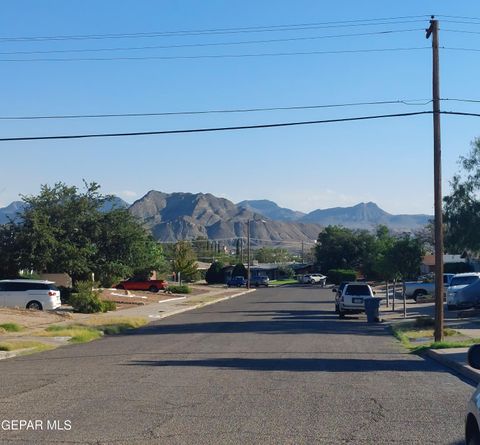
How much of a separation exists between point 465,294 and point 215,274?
3176 inches

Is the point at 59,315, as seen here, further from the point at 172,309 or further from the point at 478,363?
the point at 478,363

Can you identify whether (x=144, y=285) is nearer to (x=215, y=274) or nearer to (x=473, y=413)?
(x=215, y=274)

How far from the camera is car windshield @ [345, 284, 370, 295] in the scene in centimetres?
4022

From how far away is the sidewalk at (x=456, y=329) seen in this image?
55.6ft

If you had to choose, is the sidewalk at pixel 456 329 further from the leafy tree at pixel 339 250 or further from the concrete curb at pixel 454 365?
the leafy tree at pixel 339 250

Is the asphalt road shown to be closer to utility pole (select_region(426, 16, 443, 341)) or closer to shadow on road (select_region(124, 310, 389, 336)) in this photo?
utility pole (select_region(426, 16, 443, 341))

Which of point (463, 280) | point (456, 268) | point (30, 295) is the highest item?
point (456, 268)

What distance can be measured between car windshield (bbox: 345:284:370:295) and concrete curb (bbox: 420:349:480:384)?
18.2 meters

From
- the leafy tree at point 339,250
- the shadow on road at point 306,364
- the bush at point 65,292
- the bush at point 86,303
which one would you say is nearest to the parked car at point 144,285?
the bush at point 65,292

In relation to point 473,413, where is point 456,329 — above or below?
below

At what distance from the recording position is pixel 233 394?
13.5m

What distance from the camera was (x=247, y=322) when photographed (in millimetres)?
35844

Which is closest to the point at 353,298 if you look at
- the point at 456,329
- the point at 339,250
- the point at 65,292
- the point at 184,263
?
the point at 456,329

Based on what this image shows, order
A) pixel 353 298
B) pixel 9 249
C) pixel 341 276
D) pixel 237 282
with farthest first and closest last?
pixel 237 282 < pixel 341 276 < pixel 9 249 < pixel 353 298
